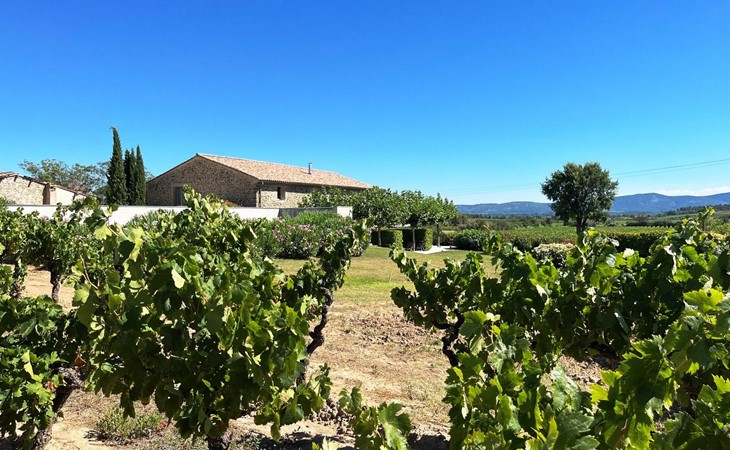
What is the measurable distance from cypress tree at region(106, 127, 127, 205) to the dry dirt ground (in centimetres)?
2456

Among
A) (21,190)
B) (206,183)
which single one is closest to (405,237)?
(206,183)

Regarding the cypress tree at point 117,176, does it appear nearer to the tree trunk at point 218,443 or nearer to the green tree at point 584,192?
the tree trunk at point 218,443

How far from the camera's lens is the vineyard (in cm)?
124

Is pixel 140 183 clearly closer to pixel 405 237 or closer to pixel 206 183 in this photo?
pixel 206 183

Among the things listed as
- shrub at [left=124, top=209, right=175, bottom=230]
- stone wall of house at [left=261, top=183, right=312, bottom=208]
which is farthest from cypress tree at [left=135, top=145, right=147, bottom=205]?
shrub at [left=124, top=209, right=175, bottom=230]

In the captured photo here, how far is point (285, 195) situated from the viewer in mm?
30734

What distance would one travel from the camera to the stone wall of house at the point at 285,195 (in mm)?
29219

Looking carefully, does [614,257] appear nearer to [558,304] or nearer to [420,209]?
[558,304]

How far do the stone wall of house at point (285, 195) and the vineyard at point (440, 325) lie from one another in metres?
25.4

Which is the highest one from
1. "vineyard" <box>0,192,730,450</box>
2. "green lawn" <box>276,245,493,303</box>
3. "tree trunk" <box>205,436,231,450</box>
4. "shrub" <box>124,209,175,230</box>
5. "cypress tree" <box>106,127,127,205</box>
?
"cypress tree" <box>106,127,127,205</box>

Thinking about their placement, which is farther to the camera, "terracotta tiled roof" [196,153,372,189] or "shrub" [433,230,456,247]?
"shrub" [433,230,456,247]

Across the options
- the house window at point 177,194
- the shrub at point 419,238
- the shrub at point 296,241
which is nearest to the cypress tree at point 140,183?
the house window at point 177,194

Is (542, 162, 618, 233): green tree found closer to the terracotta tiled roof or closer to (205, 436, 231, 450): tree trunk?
the terracotta tiled roof

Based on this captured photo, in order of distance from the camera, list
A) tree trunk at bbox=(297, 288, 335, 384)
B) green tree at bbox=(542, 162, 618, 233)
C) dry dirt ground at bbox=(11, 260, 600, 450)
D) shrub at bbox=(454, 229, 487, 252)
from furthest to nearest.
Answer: green tree at bbox=(542, 162, 618, 233) < shrub at bbox=(454, 229, 487, 252) < tree trunk at bbox=(297, 288, 335, 384) < dry dirt ground at bbox=(11, 260, 600, 450)
